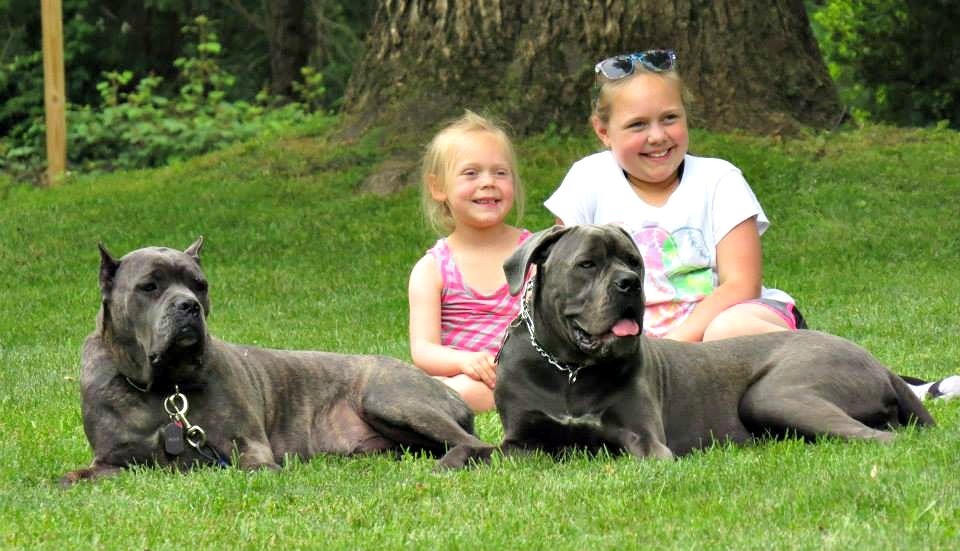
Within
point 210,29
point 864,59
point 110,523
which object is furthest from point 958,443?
point 210,29

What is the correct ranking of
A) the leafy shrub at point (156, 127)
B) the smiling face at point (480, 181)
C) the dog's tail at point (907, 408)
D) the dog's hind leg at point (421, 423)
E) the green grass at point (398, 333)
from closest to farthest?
1. the green grass at point (398, 333)
2. the dog's tail at point (907, 408)
3. the dog's hind leg at point (421, 423)
4. the smiling face at point (480, 181)
5. the leafy shrub at point (156, 127)

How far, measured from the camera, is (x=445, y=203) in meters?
8.40

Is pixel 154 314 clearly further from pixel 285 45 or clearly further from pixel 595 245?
pixel 285 45

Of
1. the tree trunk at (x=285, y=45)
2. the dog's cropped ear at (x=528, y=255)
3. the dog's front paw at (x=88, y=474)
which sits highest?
the dog's cropped ear at (x=528, y=255)

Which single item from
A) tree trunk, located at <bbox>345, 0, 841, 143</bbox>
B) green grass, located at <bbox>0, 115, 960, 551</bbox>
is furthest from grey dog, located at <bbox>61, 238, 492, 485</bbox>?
tree trunk, located at <bbox>345, 0, 841, 143</bbox>

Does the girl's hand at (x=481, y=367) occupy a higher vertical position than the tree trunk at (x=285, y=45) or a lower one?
higher

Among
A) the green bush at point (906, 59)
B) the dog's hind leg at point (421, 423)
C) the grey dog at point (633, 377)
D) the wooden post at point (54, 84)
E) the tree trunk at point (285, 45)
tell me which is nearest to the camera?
the grey dog at point (633, 377)

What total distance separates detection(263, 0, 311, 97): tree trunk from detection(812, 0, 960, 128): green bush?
30.2 ft

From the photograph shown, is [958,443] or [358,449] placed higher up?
[958,443]

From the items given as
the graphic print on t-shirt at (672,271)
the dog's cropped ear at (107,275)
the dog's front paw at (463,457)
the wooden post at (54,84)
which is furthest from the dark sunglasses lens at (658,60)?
the wooden post at (54,84)

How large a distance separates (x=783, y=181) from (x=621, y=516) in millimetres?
9658

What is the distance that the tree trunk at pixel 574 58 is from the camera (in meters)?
14.8

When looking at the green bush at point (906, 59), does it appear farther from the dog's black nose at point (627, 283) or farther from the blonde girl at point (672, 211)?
the dog's black nose at point (627, 283)

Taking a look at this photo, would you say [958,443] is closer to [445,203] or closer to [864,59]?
[445,203]
